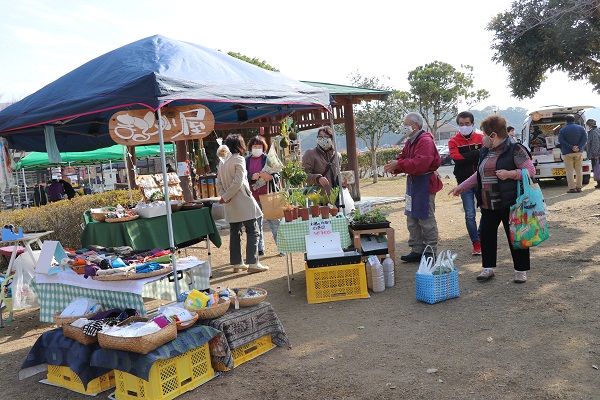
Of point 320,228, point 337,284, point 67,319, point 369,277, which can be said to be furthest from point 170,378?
point 369,277

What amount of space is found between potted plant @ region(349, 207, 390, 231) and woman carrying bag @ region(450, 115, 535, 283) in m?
0.90

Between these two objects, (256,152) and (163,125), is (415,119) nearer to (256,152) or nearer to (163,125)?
(256,152)

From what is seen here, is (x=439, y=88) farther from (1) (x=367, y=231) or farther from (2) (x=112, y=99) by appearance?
(2) (x=112, y=99)

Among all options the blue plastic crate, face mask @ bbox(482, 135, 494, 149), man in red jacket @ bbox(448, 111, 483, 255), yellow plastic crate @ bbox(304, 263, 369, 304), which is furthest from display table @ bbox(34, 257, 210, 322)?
man in red jacket @ bbox(448, 111, 483, 255)

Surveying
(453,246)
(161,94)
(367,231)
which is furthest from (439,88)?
(161,94)

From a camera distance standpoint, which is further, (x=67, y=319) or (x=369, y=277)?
(x=369, y=277)

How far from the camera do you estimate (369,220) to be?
5891 mm

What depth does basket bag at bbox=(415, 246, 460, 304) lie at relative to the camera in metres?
4.95

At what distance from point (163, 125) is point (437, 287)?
3.16 metres

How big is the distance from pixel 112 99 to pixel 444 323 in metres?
3.49

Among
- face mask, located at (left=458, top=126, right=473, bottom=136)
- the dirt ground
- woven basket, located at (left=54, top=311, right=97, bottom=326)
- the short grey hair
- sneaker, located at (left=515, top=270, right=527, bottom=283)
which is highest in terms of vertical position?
the short grey hair

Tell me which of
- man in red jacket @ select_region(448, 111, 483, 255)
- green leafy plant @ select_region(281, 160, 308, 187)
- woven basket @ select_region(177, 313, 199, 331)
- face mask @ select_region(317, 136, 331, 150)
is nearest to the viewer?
woven basket @ select_region(177, 313, 199, 331)

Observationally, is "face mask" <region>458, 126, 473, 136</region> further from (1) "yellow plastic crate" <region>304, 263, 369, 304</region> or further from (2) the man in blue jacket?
(2) the man in blue jacket

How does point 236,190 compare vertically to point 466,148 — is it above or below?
below
